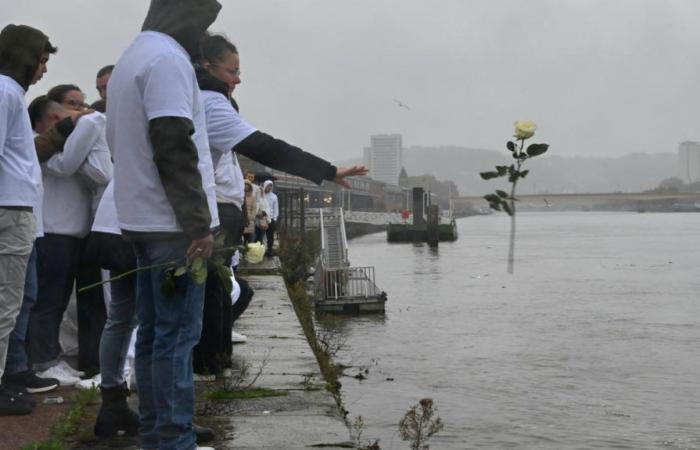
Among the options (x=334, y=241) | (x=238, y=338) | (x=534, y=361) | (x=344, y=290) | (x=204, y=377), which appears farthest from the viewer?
(x=334, y=241)

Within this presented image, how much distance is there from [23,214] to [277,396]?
2063mm

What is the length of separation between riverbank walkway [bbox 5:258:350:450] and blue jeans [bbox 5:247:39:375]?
0.22 m

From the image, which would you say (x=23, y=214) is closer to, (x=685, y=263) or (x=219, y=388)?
(x=219, y=388)

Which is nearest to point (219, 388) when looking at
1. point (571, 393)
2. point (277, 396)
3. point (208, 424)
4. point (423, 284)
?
point (277, 396)

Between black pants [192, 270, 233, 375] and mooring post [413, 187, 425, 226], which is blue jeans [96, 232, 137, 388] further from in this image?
mooring post [413, 187, 425, 226]

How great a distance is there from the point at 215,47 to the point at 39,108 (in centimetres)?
173

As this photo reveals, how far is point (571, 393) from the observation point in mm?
15000

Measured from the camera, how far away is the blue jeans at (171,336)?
4660 millimetres

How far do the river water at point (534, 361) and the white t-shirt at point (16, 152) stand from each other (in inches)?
205

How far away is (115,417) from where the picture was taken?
555cm

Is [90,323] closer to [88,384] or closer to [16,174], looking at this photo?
[88,384]

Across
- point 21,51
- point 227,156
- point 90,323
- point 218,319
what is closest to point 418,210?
point 90,323

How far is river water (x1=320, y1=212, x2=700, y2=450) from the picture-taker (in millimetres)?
12094

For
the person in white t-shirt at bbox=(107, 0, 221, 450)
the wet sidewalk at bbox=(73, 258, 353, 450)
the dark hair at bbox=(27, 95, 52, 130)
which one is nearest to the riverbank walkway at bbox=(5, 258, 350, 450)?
the wet sidewalk at bbox=(73, 258, 353, 450)
